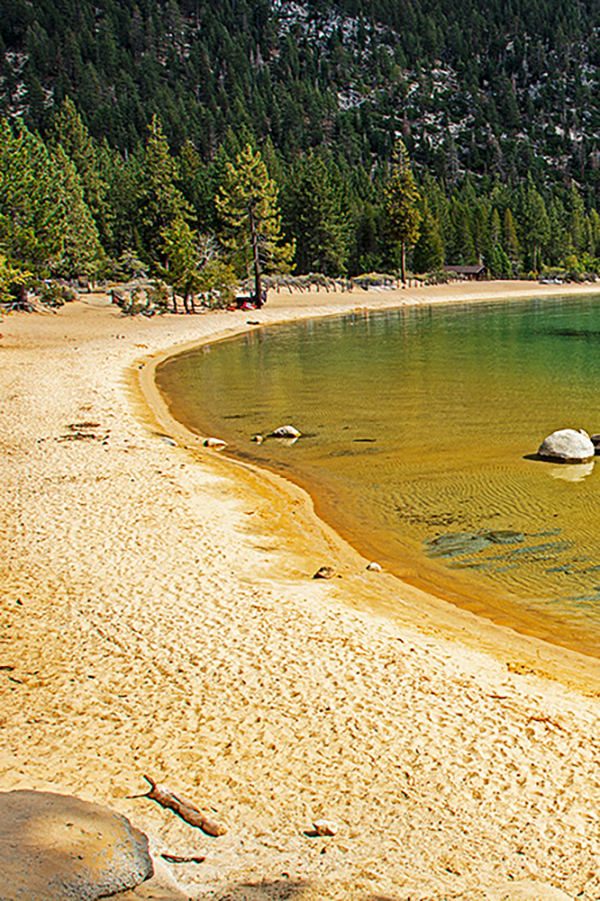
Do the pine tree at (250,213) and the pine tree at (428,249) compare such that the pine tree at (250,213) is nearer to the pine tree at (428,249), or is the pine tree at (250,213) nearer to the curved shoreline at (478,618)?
the pine tree at (428,249)

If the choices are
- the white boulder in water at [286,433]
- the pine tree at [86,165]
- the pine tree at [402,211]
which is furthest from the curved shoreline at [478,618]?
the pine tree at [402,211]

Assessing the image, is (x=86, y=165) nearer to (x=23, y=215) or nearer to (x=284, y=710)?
(x=23, y=215)

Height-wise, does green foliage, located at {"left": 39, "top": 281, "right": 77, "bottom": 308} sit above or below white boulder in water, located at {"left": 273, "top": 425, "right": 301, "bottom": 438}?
above

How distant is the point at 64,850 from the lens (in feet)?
13.5

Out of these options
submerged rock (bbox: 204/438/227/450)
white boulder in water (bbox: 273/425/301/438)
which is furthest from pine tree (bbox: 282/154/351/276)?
submerged rock (bbox: 204/438/227/450)

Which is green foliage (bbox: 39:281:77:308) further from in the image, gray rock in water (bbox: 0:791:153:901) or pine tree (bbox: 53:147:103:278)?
gray rock in water (bbox: 0:791:153:901)

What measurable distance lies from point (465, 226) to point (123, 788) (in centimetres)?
13821

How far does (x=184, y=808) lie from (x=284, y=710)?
151 centimetres

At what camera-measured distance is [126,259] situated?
8450 centimetres

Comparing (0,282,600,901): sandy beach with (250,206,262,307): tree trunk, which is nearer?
(0,282,600,901): sandy beach

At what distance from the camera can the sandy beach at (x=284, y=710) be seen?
15.2 feet

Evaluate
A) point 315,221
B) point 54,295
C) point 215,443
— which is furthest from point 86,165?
point 215,443

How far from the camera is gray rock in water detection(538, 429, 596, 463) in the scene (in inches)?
596

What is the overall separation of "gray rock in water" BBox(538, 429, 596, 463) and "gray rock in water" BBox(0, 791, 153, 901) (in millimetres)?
12360
